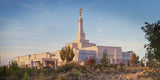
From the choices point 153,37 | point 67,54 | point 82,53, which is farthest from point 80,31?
point 153,37

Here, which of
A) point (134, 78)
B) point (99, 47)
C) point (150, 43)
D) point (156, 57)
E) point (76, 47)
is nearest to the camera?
point (156, 57)

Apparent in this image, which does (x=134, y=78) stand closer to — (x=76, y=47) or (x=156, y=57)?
(x=156, y=57)

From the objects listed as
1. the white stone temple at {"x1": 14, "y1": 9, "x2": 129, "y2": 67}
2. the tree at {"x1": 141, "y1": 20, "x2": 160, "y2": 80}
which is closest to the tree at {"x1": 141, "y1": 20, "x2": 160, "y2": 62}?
the tree at {"x1": 141, "y1": 20, "x2": 160, "y2": 80}

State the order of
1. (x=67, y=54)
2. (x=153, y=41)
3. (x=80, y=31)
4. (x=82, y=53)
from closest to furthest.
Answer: (x=153, y=41) → (x=67, y=54) → (x=82, y=53) → (x=80, y=31)

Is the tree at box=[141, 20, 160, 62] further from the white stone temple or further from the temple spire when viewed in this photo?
the temple spire

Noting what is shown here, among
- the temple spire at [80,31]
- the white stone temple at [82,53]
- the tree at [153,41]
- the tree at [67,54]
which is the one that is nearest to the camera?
the tree at [153,41]

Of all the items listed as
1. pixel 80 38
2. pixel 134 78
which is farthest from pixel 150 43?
pixel 80 38

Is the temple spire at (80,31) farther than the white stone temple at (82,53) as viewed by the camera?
Yes

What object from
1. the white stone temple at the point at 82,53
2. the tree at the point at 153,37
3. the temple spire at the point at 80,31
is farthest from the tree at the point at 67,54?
the tree at the point at 153,37

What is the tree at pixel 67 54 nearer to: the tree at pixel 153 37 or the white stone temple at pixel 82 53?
the white stone temple at pixel 82 53

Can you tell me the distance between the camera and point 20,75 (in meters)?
15.4

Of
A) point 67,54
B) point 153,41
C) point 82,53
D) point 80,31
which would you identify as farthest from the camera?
point 80,31

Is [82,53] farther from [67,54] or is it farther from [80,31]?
[67,54]

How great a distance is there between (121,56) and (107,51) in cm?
429
